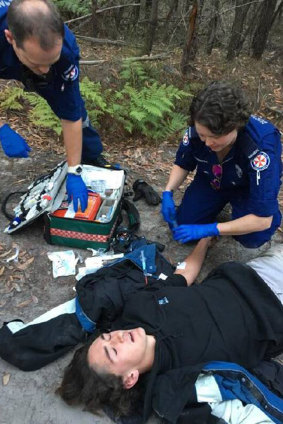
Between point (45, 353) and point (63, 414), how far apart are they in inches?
14.4

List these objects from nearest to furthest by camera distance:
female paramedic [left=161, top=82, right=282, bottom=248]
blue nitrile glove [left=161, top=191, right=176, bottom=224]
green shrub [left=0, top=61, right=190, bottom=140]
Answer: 1. female paramedic [left=161, top=82, right=282, bottom=248]
2. blue nitrile glove [left=161, top=191, right=176, bottom=224]
3. green shrub [left=0, top=61, right=190, bottom=140]

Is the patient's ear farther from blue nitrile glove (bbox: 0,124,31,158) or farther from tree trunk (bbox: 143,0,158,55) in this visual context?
tree trunk (bbox: 143,0,158,55)

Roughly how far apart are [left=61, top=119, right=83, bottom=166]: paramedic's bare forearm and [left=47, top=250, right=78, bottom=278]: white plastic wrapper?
29.7 inches

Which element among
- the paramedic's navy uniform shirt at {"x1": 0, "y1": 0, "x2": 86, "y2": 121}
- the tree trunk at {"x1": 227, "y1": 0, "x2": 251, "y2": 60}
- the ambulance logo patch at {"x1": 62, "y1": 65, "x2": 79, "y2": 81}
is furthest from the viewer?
→ the tree trunk at {"x1": 227, "y1": 0, "x2": 251, "y2": 60}

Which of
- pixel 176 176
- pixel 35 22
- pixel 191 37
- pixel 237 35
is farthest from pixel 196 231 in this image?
pixel 237 35

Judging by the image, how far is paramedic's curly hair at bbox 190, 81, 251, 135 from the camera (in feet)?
7.22

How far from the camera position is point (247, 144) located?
2475mm

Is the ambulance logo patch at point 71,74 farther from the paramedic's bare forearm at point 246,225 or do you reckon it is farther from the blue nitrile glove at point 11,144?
the paramedic's bare forearm at point 246,225

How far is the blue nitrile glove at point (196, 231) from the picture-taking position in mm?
2689

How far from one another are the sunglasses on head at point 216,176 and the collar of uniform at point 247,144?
328 mm

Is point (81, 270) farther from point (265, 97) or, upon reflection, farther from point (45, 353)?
point (265, 97)

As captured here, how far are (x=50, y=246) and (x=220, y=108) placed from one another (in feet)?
5.80

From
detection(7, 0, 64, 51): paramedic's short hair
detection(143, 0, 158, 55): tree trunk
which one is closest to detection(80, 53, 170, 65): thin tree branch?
detection(143, 0, 158, 55): tree trunk

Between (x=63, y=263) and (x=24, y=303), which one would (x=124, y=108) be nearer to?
(x=63, y=263)
